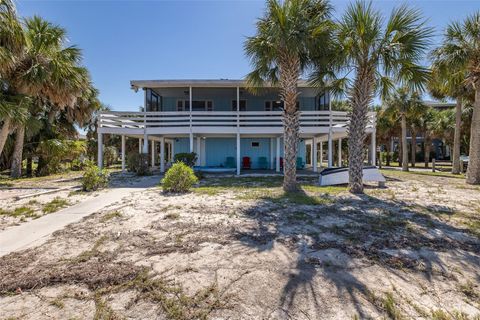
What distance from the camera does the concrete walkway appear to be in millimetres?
4539

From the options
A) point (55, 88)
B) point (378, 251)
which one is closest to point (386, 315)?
point (378, 251)

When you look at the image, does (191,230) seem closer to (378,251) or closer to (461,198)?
(378,251)

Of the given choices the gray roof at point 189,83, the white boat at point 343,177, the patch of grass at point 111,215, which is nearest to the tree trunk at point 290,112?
the white boat at point 343,177

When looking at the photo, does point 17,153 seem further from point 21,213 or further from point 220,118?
point 220,118

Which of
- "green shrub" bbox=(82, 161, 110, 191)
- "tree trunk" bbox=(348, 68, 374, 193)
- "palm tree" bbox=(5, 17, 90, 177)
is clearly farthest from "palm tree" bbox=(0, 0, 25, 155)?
"tree trunk" bbox=(348, 68, 374, 193)

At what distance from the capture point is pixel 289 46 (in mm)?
8453

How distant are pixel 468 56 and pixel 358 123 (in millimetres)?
7472

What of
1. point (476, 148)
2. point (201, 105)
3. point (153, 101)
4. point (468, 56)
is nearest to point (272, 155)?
point (201, 105)

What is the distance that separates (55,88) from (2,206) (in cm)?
783

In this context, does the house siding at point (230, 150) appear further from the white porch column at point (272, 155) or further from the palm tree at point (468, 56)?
the palm tree at point (468, 56)

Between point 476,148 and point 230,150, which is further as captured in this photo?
point 230,150

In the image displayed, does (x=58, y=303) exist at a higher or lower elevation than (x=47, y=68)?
lower

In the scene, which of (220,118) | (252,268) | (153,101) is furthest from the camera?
(153,101)

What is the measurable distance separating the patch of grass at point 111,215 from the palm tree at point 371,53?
8.01 meters
